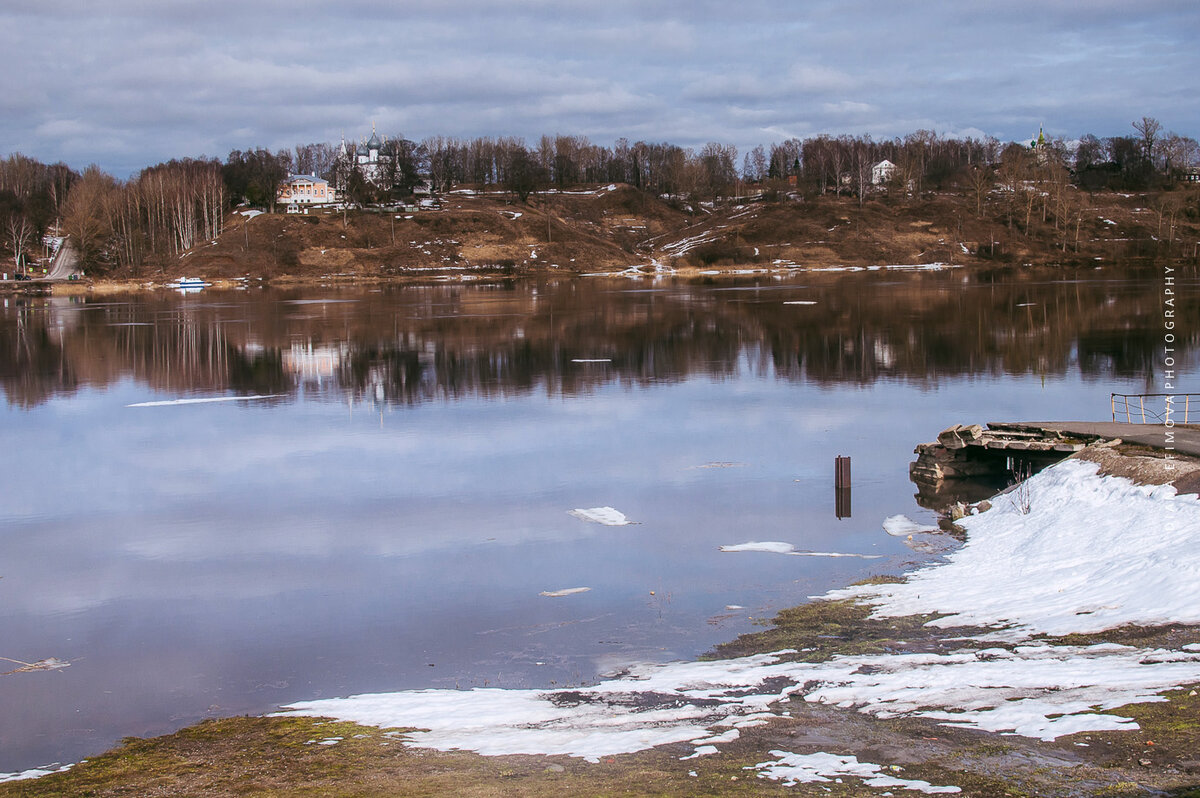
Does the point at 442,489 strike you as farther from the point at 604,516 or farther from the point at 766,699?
the point at 766,699

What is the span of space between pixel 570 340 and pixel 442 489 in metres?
36.4

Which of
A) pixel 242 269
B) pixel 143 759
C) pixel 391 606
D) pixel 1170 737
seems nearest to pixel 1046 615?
pixel 1170 737

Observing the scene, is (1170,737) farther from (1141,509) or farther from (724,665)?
(1141,509)

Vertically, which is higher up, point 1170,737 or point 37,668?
point 1170,737

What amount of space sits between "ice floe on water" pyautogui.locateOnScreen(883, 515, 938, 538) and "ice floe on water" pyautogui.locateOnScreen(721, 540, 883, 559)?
6.93 ft

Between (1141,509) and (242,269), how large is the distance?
137 m

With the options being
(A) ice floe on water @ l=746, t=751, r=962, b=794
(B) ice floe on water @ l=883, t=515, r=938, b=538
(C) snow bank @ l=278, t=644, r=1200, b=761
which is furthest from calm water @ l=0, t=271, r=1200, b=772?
(A) ice floe on water @ l=746, t=751, r=962, b=794

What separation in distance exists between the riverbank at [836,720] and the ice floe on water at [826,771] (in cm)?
3

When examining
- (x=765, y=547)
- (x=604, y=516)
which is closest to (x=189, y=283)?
(x=604, y=516)

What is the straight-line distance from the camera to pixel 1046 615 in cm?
1650

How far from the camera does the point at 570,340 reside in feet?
215

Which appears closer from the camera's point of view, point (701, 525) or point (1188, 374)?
point (701, 525)

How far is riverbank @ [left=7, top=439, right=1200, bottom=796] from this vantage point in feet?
33.9

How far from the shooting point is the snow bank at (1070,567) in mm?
16062
